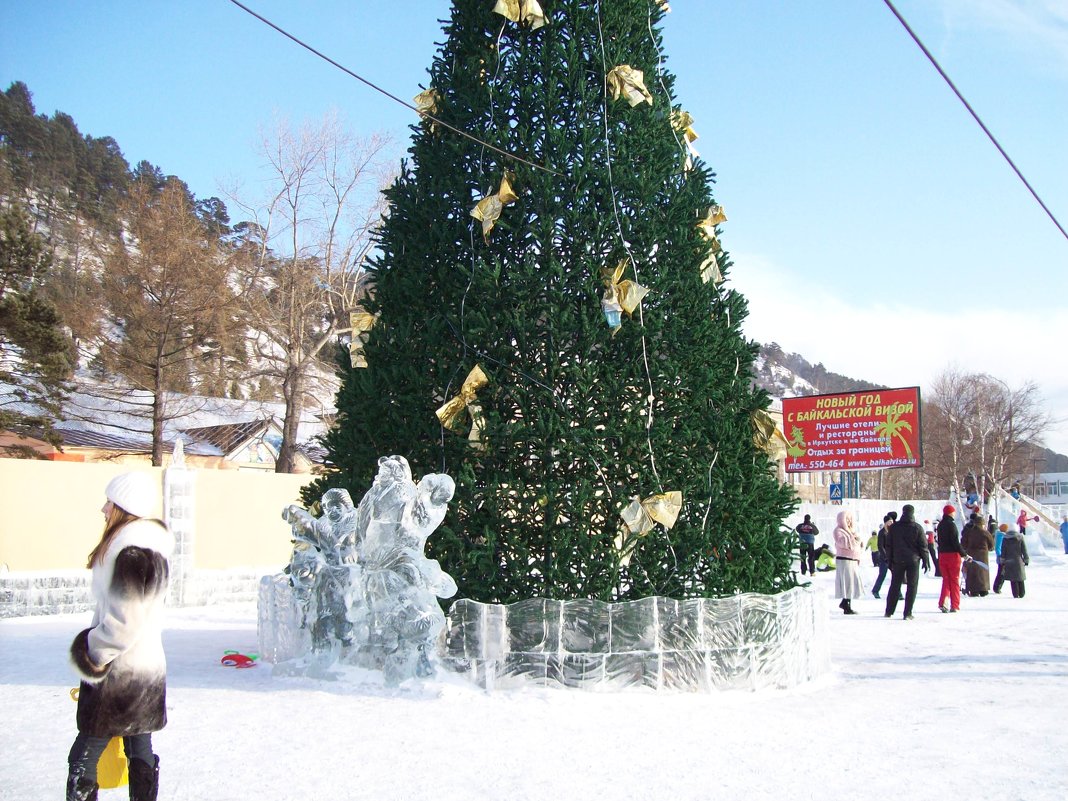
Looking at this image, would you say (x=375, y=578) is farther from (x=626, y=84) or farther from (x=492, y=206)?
(x=626, y=84)

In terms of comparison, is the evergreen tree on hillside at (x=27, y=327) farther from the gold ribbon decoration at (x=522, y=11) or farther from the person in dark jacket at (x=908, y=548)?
the person in dark jacket at (x=908, y=548)

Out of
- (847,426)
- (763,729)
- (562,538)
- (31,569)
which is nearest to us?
(763,729)

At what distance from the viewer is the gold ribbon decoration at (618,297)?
6883 millimetres

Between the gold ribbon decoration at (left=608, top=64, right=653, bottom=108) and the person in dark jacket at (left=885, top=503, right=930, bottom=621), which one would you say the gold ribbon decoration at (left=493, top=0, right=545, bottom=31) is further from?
the person in dark jacket at (left=885, top=503, right=930, bottom=621)

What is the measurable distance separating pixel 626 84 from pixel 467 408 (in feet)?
9.66

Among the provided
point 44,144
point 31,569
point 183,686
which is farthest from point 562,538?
point 44,144

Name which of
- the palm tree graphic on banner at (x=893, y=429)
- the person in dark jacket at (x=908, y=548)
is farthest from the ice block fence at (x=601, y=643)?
the palm tree graphic on banner at (x=893, y=429)

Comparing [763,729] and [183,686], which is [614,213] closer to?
[763,729]

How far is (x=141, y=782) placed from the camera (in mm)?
3635

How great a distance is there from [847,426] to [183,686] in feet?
81.2

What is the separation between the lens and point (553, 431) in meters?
6.66

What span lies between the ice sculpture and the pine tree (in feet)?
1.21

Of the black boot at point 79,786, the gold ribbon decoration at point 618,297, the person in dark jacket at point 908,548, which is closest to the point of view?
the black boot at point 79,786

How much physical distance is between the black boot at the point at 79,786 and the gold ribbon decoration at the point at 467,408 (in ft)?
12.1
